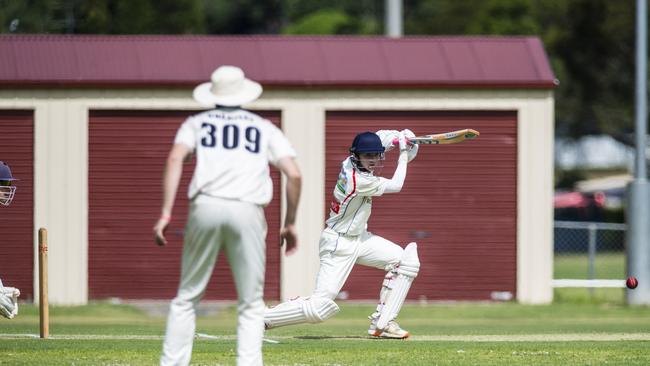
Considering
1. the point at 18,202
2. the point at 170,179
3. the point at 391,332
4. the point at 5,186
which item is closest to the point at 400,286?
the point at 391,332

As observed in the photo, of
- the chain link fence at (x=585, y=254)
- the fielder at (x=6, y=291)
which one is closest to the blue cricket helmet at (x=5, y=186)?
the fielder at (x=6, y=291)

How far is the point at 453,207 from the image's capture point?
20828 millimetres

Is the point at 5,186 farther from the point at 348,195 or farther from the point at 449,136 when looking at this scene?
the point at 449,136

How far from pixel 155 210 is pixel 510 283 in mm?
5715

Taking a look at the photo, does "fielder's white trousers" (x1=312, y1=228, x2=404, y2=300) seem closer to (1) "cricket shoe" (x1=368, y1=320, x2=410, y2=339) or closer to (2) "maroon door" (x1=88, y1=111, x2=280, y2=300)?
(1) "cricket shoe" (x1=368, y1=320, x2=410, y2=339)

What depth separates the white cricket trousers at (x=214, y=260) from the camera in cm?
903

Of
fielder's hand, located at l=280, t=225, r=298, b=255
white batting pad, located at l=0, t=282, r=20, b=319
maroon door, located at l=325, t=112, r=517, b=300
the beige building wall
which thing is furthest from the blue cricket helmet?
maroon door, located at l=325, t=112, r=517, b=300

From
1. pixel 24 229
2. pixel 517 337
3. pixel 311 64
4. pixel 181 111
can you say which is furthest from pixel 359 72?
pixel 517 337

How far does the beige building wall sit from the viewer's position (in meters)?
20.4

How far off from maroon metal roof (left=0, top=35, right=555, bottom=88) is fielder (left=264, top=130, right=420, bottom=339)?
7.55m

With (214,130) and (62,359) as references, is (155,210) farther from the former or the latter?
(214,130)

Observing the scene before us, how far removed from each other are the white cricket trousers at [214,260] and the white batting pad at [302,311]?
3.20 metres

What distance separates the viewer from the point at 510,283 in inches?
822

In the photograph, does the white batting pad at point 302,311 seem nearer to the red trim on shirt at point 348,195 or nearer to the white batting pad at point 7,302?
the red trim on shirt at point 348,195
